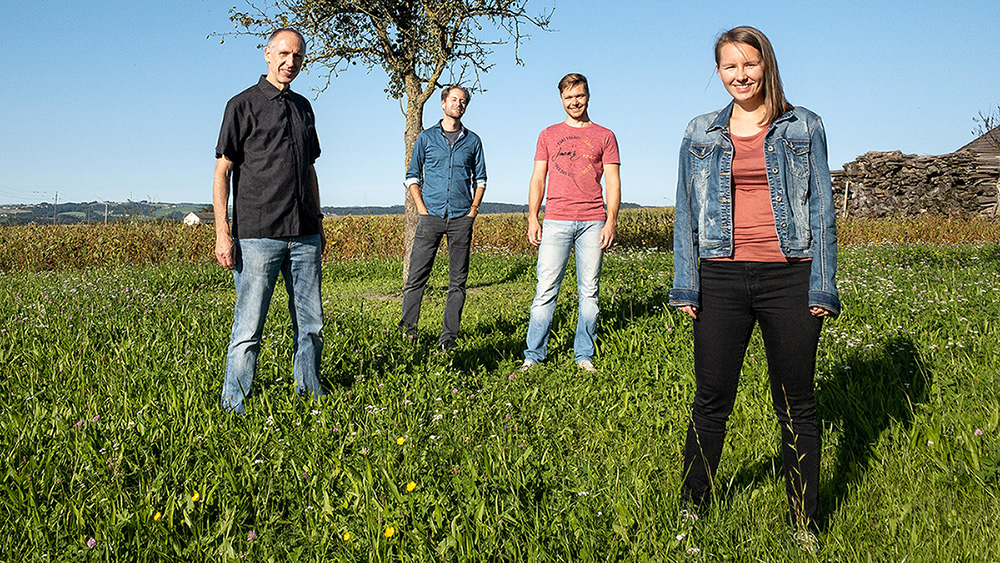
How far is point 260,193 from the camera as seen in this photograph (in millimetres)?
3920

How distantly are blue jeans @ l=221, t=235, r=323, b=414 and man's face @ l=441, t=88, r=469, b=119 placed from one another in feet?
8.27

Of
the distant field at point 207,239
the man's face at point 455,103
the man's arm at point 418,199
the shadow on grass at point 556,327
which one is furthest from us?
the distant field at point 207,239

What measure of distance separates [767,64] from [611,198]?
2806 millimetres

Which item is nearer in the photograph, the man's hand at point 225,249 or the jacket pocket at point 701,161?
the jacket pocket at point 701,161

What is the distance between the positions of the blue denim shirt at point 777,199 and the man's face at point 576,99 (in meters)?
2.46

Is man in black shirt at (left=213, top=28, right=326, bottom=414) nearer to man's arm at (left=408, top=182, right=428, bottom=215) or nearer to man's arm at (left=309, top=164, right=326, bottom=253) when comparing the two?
man's arm at (left=309, top=164, right=326, bottom=253)

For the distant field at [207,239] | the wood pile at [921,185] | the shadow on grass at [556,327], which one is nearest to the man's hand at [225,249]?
the shadow on grass at [556,327]

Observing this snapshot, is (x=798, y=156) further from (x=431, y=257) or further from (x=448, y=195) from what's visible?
(x=431, y=257)

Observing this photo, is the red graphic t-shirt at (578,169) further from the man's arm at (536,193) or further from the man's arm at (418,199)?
the man's arm at (418,199)

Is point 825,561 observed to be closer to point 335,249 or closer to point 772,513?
point 772,513

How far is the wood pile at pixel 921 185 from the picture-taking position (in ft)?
78.7

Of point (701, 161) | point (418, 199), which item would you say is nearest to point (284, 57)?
point (701, 161)

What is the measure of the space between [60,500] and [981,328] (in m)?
6.39

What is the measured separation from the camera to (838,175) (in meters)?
27.6
